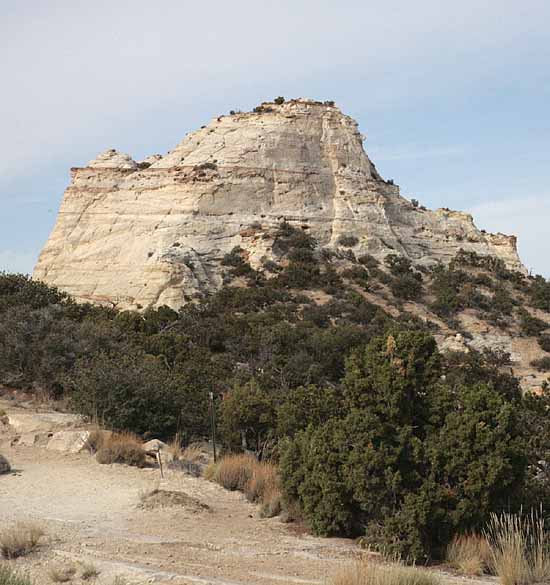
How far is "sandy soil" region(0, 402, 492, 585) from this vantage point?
21.1 ft

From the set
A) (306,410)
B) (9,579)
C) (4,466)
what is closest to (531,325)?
(306,410)

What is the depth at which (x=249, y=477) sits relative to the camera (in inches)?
390

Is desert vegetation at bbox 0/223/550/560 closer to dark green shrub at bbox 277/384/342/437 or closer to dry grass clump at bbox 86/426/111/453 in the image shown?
dark green shrub at bbox 277/384/342/437

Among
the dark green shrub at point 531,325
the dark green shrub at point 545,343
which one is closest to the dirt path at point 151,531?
the dark green shrub at point 545,343

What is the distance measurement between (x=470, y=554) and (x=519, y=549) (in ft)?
2.04

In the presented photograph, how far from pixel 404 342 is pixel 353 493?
161cm

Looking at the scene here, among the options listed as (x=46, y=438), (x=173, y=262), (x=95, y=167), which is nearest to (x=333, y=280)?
(x=173, y=262)

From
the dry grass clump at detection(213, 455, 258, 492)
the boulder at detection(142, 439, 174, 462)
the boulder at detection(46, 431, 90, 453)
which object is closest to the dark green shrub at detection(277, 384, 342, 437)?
the dry grass clump at detection(213, 455, 258, 492)

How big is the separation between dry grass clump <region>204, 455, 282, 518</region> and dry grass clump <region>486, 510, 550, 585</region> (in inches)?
97.2

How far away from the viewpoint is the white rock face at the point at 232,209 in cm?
3806

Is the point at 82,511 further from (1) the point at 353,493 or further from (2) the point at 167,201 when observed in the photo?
(2) the point at 167,201

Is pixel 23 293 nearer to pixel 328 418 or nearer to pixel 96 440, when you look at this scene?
pixel 96 440

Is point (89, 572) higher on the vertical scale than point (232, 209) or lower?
lower

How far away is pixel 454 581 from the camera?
6.60 m
